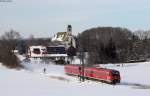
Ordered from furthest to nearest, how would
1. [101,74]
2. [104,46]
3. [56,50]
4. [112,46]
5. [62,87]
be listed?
[56,50] < [104,46] < [112,46] < [101,74] < [62,87]

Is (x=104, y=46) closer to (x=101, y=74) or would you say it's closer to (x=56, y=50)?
(x=56, y=50)

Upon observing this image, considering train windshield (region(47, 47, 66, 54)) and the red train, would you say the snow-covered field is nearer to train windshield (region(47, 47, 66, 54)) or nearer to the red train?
the red train

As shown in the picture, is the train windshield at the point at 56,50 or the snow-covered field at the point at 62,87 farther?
the train windshield at the point at 56,50

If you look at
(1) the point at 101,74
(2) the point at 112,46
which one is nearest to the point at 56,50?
(2) the point at 112,46

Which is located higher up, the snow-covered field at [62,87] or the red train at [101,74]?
the red train at [101,74]

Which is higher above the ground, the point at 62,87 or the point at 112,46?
the point at 112,46

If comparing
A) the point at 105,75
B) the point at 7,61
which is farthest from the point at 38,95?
the point at 7,61

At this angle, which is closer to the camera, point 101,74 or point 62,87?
point 62,87

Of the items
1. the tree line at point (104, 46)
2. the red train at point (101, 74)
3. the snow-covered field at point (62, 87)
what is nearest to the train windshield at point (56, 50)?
the tree line at point (104, 46)

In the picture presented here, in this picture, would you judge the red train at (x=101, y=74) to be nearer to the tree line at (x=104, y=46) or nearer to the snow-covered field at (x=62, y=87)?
the snow-covered field at (x=62, y=87)

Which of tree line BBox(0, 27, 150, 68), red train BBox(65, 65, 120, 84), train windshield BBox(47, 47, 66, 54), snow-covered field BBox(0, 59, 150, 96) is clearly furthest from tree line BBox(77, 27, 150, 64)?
snow-covered field BBox(0, 59, 150, 96)

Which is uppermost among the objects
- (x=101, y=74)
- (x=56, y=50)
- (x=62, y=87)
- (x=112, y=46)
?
(x=112, y=46)

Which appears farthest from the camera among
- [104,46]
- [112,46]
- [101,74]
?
[104,46]

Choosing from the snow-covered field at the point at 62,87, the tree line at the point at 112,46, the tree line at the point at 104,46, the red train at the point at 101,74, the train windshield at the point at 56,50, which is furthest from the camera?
the train windshield at the point at 56,50
